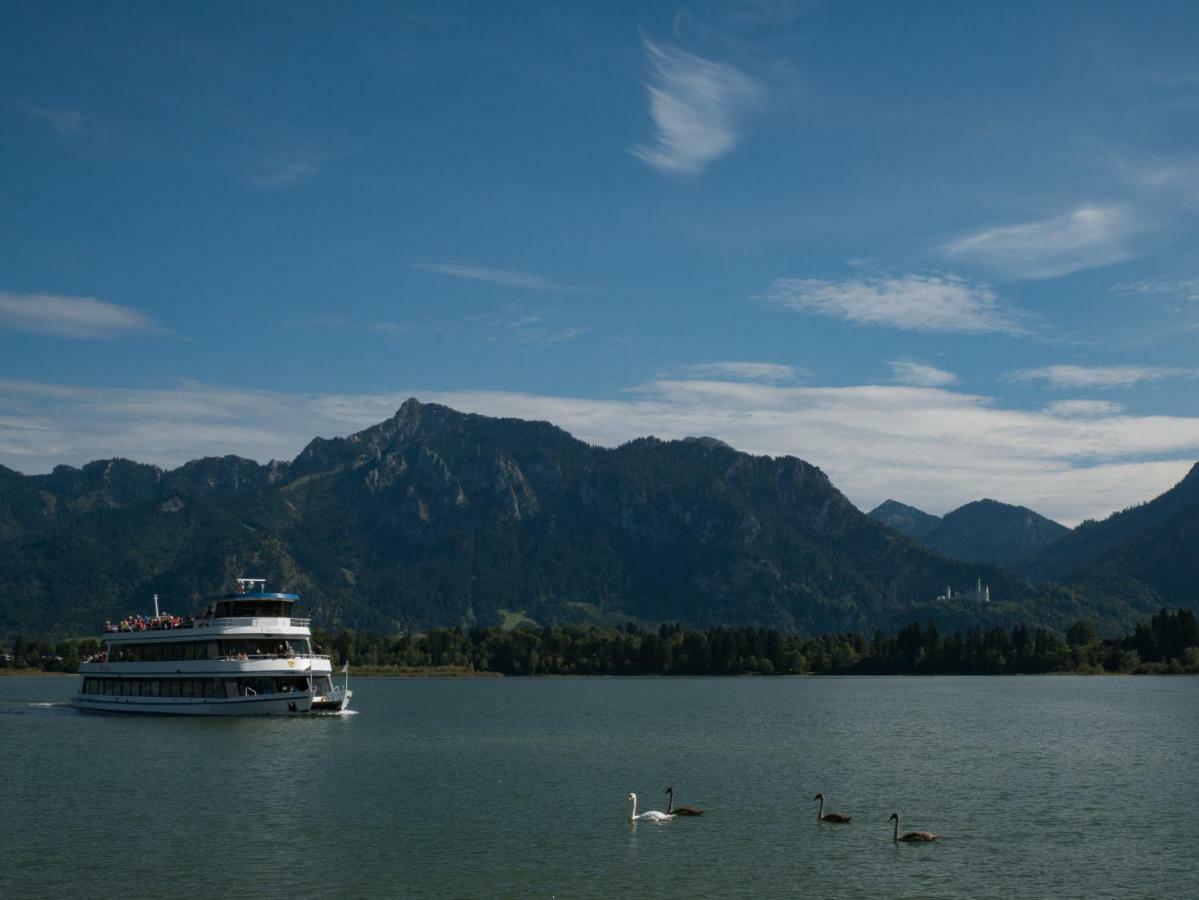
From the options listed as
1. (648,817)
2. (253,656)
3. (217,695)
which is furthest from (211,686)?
(648,817)

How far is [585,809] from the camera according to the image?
236 feet

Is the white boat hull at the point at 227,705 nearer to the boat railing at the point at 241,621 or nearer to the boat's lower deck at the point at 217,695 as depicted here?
the boat's lower deck at the point at 217,695

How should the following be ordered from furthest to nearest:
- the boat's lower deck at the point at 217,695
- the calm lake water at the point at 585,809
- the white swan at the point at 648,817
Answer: the boat's lower deck at the point at 217,695 → the white swan at the point at 648,817 → the calm lake water at the point at 585,809

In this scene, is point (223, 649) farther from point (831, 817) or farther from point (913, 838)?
point (913, 838)

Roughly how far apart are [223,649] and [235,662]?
3.14m

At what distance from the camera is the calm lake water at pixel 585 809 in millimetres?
53438

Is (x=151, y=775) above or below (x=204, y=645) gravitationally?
below

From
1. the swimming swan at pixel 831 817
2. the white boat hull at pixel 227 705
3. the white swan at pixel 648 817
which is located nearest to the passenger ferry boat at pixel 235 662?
the white boat hull at pixel 227 705

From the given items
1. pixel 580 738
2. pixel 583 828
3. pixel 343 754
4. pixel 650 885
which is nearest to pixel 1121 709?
pixel 580 738

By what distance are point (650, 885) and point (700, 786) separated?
30063 mm

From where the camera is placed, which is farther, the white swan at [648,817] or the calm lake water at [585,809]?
the white swan at [648,817]

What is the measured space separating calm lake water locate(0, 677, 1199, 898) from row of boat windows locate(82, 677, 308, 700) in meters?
4.91

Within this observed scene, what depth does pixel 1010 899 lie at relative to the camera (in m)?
49.6

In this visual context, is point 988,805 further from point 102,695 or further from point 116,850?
point 102,695
